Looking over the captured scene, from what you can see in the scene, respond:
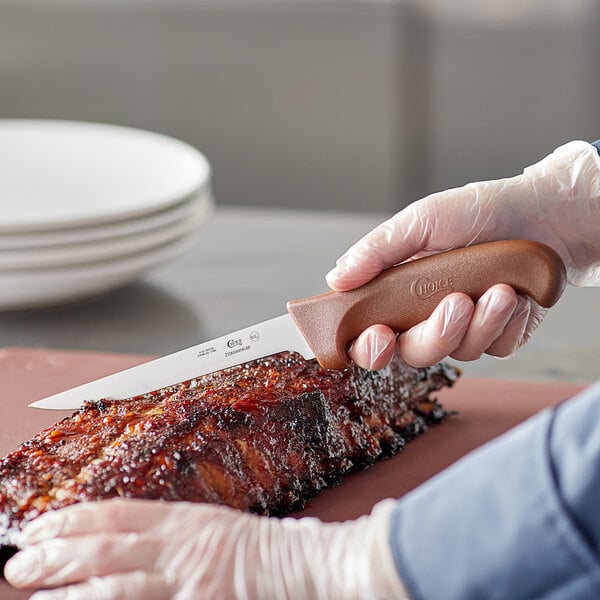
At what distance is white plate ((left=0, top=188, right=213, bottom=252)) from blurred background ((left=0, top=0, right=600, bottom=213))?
2531 mm

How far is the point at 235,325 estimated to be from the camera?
260cm

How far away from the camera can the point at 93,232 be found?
8.03ft

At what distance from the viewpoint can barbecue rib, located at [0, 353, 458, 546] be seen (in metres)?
1.53

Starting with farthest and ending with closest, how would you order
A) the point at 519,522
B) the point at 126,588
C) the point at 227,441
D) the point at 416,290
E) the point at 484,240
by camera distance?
the point at 484,240 → the point at 416,290 → the point at 227,441 → the point at 126,588 → the point at 519,522

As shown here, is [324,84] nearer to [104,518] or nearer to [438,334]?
[438,334]

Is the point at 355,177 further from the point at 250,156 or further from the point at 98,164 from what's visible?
the point at 98,164

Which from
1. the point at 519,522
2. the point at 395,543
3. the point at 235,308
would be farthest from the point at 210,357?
the point at 235,308

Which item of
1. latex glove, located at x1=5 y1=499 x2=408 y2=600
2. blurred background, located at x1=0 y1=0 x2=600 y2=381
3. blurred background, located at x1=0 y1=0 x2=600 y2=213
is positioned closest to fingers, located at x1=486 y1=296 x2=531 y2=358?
latex glove, located at x1=5 y1=499 x2=408 y2=600

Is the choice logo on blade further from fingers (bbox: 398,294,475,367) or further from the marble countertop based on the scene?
the marble countertop

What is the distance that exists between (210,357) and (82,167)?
1.46 metres

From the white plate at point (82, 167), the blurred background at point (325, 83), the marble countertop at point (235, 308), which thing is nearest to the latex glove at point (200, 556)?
the marble countertop at point (235, 308)

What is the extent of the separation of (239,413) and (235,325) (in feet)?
3.08

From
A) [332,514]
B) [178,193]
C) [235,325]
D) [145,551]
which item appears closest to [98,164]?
[178,193]

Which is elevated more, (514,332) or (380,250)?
(380,250)
